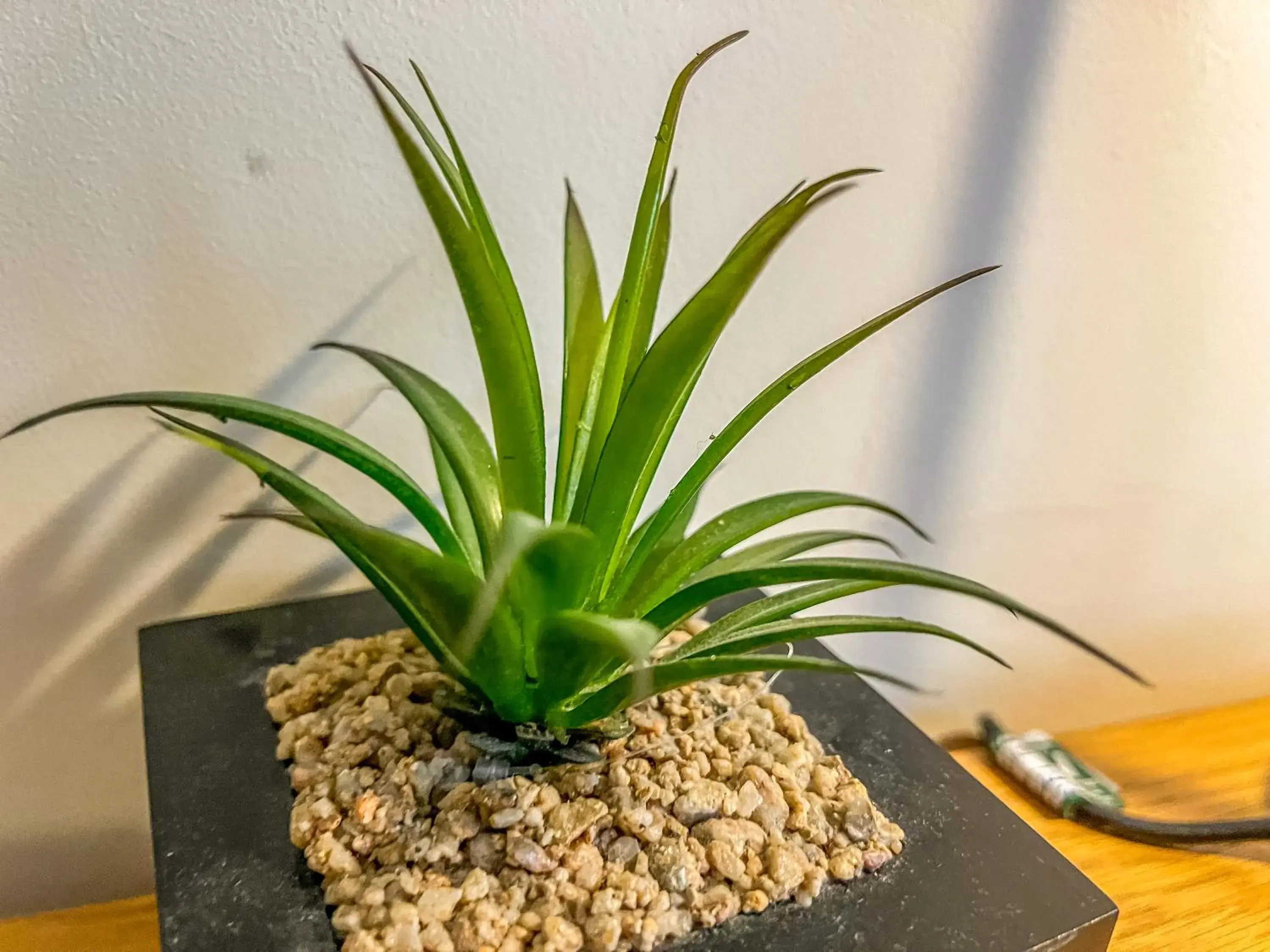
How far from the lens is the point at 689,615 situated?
0.49 meters

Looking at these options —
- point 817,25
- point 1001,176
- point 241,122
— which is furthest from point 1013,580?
point 241,122

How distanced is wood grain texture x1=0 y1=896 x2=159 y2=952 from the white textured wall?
17mm

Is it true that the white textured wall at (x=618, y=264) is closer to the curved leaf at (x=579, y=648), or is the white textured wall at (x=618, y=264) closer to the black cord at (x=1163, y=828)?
the black cord at (x=1163, y=828)

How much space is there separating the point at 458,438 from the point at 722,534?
0.53ft

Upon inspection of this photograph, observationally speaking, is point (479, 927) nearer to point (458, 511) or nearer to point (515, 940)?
point (515, 940)

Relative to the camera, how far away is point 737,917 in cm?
45

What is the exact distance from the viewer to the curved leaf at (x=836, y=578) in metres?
0.39

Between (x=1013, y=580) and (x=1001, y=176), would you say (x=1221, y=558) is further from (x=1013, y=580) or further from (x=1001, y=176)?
(x=1001, y=176)

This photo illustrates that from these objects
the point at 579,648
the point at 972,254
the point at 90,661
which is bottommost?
the point at 90,661

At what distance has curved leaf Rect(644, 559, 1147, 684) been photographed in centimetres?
39

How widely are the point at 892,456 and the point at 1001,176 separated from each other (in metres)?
0.26

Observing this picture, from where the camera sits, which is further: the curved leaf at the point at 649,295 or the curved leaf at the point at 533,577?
the curved leaf at the point at 649,295

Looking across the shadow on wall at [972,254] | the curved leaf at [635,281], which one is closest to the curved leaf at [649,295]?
the curved leaf at [635,281]

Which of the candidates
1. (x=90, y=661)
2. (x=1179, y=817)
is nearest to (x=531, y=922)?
(x=90, y=661)
